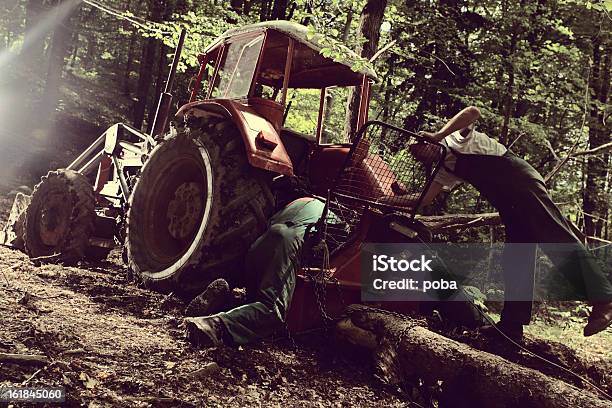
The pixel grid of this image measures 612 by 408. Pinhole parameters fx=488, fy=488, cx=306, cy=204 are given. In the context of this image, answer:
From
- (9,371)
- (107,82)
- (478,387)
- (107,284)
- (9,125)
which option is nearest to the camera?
(9,371)

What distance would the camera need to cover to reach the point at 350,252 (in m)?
3.78

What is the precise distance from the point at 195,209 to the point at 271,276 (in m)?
1.17

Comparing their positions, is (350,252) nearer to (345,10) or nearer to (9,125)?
(345,10)

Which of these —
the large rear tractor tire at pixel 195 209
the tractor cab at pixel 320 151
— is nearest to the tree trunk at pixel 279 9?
the tractor cab at pixel 320 151

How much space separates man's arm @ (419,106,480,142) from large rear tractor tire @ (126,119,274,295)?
4.25ft

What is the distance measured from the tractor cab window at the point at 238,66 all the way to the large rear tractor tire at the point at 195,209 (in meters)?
0.65

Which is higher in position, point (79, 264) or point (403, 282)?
point (403, 282)

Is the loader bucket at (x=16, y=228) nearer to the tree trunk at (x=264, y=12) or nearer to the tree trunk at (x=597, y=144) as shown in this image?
the tree trunk at (x=264, y=12)

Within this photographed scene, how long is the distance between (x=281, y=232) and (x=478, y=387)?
1586 mm

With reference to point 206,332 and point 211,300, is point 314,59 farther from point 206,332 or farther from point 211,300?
point 206,332

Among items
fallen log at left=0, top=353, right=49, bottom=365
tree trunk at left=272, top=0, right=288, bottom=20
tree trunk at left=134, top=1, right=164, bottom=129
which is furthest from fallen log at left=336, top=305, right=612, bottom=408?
tree trunk at left=134, top=1, right=164, bottom=129

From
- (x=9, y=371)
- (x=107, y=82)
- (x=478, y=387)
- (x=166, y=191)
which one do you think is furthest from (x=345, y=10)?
Result: (x=107, y=82)

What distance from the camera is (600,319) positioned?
323cm

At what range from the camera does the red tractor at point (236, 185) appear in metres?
3.59
